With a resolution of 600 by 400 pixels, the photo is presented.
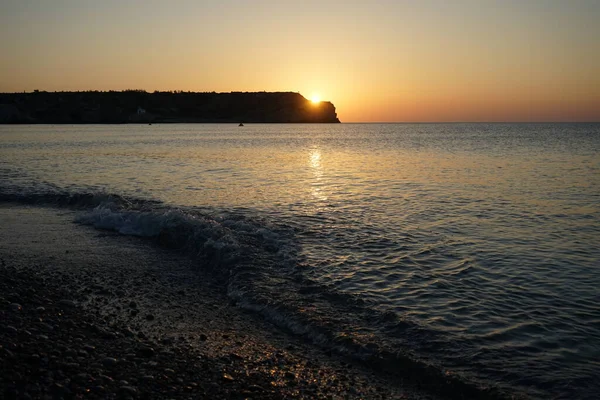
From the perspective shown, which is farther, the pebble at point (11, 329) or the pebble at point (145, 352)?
the pebble at point (11, 329)

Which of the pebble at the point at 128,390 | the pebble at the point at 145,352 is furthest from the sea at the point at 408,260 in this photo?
the pebble at the point at 128,390

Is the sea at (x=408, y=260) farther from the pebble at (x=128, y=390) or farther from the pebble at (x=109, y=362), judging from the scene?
the pebble at (x=128, y=390)

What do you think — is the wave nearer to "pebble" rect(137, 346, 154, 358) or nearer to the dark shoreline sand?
the dark shoreline sand

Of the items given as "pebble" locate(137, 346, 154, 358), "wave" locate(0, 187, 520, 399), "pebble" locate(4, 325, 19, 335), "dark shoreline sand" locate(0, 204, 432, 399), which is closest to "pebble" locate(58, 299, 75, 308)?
"dark shoreline sand" locate(0, 204, 432, 399)

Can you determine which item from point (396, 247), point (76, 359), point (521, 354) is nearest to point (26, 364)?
point (76, 359)

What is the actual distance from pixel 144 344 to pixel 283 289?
11.7 ft

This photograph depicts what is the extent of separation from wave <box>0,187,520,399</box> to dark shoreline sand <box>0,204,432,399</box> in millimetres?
325

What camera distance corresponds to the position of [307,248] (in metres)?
13.2

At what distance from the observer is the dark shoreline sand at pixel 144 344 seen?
561 centimetres

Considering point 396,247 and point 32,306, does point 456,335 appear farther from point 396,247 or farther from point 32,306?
point 32,306

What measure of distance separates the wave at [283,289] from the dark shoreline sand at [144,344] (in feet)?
1.06

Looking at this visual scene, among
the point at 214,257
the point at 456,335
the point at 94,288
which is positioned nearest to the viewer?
the point at 456,335

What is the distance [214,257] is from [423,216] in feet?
28.9

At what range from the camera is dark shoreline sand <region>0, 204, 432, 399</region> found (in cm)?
561
